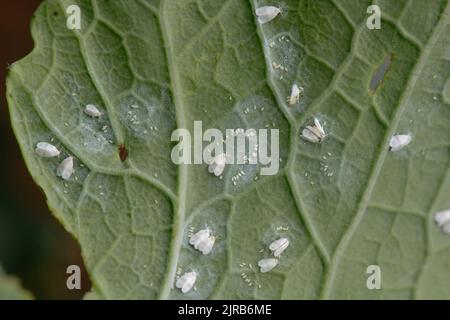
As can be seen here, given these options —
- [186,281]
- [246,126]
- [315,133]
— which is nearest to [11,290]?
[186,281]

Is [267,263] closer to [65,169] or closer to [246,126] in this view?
[246,126]

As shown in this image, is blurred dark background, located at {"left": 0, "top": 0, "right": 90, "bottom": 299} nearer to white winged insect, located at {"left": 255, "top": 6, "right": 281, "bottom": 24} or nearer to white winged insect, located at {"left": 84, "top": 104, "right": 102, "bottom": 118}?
white winged insect, located at {"left": 84, "top": 104, "right": 102, "bottom": 118}

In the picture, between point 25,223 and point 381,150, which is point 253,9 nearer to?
point 381,150

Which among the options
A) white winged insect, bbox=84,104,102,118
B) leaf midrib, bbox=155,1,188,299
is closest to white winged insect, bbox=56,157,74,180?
white winged insect, bbox=84,104,102,118

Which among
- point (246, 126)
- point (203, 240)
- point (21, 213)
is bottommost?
point (21, 213)

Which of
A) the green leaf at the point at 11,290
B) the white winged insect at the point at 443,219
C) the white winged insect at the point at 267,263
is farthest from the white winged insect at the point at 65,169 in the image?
the white winged insect at the point at 443,219

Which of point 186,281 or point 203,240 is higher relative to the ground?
point 203,240
